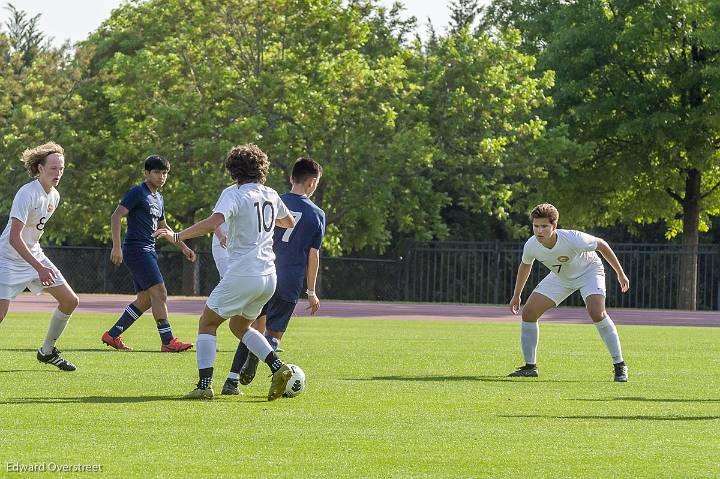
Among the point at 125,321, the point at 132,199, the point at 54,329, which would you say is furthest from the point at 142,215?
the point at 54,329

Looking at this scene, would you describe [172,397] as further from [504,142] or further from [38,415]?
[504,142]

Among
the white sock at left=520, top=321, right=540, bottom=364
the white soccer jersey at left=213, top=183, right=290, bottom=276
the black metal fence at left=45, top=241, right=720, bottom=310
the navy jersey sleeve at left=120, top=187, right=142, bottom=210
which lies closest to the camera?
the white soccer jersey at left=213, top=183, right=290, bottom=276

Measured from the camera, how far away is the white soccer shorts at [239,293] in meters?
9.55

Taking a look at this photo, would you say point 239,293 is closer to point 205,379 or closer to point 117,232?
point 205,379

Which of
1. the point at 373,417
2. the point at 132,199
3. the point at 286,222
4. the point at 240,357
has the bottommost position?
the point at 373,417

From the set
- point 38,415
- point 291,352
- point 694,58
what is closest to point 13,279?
point 38,415

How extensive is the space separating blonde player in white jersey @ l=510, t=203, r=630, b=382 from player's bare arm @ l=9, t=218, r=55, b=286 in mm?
4434

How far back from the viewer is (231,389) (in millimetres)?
10242

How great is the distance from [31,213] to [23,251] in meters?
0.40

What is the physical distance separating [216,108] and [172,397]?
30.4 meters

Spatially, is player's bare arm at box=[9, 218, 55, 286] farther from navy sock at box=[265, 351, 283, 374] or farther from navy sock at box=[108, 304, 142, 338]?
navy sock at box=[108, 304, 142, 338]

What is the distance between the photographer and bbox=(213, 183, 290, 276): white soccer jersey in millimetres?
9492

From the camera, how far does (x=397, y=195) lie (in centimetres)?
4081

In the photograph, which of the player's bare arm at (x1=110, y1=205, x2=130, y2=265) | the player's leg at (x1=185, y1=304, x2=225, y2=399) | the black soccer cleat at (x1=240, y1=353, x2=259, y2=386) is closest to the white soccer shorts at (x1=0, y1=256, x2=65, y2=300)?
the black soccer cleat at (x1=240, y1=353, x2=259, y2=386)
